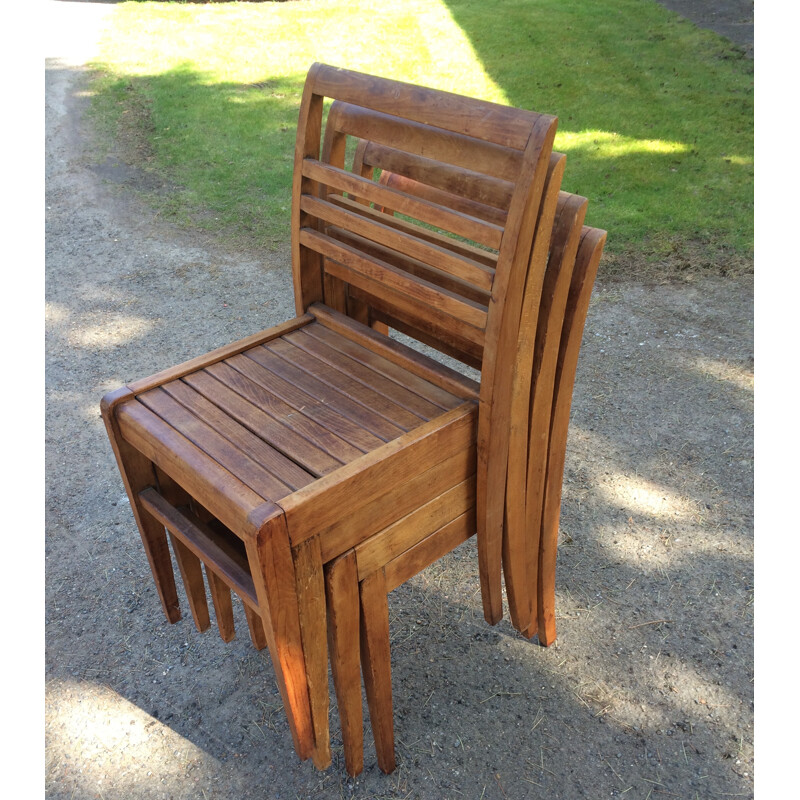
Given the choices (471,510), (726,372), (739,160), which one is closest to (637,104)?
(739,160)

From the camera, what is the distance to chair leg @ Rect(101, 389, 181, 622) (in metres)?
1.62

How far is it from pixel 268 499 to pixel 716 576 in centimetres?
150

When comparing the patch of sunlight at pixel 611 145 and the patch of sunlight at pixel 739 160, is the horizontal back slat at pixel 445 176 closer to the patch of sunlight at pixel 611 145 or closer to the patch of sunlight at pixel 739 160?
the patch of sunlight at pixel 611 145

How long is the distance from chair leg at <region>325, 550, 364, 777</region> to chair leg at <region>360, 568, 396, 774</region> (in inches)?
1.1

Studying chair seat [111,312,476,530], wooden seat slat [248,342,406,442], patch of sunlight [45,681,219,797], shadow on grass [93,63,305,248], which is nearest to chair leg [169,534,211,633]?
patch of sunlight [45,681,219,797]

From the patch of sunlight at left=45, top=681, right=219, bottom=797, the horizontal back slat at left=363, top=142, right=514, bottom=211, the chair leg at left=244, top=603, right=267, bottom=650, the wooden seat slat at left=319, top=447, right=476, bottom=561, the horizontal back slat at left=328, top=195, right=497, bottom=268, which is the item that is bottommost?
the patch of sunlight at left=45, top=681, right=219, bottom=797

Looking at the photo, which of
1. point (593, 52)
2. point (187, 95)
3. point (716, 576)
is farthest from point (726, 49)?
point (716, 576)

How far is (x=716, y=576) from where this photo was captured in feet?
7.27

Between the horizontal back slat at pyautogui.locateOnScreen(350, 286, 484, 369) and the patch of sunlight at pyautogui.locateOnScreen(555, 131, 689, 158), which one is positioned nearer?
the horizontal back slat at pyautogui.locateOnScreen(350, 286, 484, 369)

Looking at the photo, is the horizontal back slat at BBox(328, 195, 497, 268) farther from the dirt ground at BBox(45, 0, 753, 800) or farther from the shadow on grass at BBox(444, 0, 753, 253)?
the shadow on grass at BBox(444, 0, 753, 253)

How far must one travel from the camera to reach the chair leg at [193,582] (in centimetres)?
185

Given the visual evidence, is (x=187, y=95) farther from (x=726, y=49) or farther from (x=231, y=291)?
(x=726, y=49)

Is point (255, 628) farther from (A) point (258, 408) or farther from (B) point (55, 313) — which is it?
(B) point (55, 313)

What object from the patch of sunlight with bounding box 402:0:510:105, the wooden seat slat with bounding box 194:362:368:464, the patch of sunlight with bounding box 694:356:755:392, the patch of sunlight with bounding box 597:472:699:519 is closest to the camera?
the wooden seat slat with bounding box 194:362:368:464
